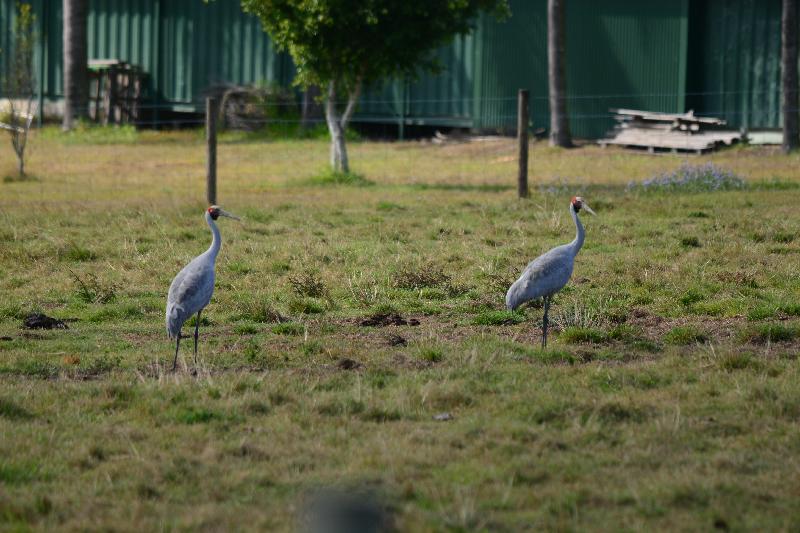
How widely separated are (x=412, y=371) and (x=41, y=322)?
387 centimetres

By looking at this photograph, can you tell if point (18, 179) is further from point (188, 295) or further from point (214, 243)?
point (188, 295)

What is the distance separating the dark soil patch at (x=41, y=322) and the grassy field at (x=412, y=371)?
18cm

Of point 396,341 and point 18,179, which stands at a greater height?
point 18,179

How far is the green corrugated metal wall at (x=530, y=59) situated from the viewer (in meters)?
32.2

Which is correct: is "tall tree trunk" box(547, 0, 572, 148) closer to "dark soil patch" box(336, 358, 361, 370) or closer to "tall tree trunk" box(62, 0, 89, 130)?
"tall tree trunk" box(62, 0, 89, 130)

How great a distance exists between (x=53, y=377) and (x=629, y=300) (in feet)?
18.7

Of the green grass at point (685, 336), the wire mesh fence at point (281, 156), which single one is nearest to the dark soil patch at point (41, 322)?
the green grass at point (685, 336)

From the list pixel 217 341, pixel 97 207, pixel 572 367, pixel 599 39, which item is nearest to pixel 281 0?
pixel 97 207

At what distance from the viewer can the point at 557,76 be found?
3184 centimetres

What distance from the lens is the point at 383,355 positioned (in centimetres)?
1003

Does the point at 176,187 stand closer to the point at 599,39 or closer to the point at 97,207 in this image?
the point at 97,207

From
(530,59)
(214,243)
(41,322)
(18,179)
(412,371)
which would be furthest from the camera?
(530,59)

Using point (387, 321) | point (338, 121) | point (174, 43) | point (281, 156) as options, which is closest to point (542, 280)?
point (387, 321)

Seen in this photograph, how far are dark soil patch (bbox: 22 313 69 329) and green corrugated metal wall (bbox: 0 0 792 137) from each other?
70.3 feet
